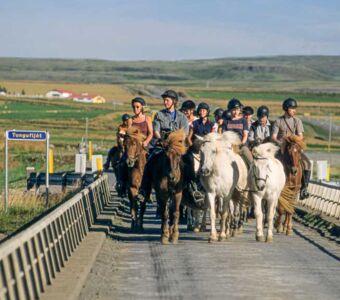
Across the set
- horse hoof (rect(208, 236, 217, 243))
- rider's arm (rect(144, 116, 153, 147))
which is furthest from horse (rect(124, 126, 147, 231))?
horse hoof (rect(208, 236, 217, 243))

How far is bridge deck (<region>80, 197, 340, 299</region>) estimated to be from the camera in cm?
1328

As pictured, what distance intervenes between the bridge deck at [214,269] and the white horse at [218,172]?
57 centimetres

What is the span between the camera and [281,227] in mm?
22203

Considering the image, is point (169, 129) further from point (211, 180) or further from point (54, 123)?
point (54, 123)

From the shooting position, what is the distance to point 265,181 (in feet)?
64.7

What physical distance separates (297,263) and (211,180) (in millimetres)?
3268

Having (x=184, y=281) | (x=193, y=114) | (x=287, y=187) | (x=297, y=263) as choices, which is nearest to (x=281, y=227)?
(x=287, y=187)

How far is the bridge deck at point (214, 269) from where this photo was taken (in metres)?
13.3

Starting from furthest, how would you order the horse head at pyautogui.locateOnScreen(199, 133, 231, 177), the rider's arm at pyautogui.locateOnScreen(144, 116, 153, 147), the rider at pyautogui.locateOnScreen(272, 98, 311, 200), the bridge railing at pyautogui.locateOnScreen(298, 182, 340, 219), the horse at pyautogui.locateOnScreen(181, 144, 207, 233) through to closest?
the bridge railing at pyautogui.locateOnScreen(298, 182, 340, 219)
the rider at pyautogui.locateOnScreen(272, 98, 311, 200)
the rider's arm at pyautogui.locateOnScreen(144, 116, 153, 147)
the horse at pyautogui.locateOnScreen(181, 144, 207, 233)
the horse head at pyautogui.locateOnScreen(199, 133, 231, 177)

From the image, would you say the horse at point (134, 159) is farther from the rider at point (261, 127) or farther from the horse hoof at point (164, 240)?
the rider at point (261, 127)

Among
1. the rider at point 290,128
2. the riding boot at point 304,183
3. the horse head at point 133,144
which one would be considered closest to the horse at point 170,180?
the horse head at point 133,144

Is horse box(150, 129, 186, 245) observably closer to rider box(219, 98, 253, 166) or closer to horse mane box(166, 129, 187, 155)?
horse mane box(166, 129, 187, 155)

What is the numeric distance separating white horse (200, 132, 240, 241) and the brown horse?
2.07 metres

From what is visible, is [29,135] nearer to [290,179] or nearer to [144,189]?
[144,189]
